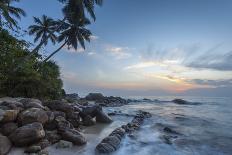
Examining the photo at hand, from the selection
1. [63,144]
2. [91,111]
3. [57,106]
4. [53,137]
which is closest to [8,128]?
[53,137]

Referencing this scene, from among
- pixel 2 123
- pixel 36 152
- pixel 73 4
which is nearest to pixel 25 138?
pixel 36 152

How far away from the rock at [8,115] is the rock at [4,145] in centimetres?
141

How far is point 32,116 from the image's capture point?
11742mm

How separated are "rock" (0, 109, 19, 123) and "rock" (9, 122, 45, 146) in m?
1.14

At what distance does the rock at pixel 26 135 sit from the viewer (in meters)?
10.1

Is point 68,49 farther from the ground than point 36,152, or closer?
farther from the ground

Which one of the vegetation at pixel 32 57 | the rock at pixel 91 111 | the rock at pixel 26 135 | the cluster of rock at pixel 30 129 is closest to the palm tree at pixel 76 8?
the vegetation at pixel 32 57

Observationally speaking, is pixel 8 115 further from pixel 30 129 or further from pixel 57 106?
pixel 57 106

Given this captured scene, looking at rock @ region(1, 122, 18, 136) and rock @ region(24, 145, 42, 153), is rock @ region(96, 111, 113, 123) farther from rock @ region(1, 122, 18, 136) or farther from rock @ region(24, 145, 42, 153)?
rock @ region(24, 145, 42, 153)

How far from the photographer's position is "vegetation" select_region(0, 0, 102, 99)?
23.1m

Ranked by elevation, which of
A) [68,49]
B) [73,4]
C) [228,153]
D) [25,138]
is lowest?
[228,153]

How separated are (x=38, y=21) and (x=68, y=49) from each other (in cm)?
772

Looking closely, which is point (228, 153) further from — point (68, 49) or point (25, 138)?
point (68, 49)

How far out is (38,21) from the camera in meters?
42.1
